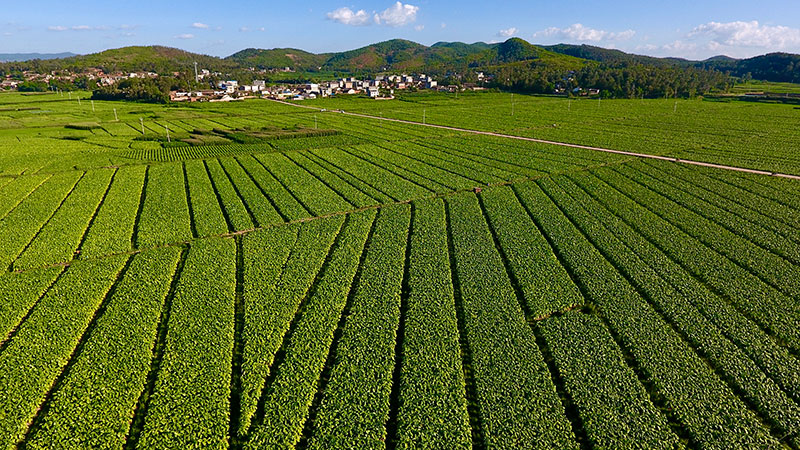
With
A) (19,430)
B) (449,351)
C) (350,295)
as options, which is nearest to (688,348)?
(449,351)

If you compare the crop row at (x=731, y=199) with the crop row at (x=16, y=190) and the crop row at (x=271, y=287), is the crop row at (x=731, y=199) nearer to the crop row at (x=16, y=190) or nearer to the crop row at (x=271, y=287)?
the crop row at (x=271, y=287)

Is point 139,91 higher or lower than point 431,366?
higher

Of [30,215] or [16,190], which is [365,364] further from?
[16,190]

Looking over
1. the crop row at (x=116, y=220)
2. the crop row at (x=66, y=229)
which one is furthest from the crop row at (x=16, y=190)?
the crop row at (x=116, y=220)

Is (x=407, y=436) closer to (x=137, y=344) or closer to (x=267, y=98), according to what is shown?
(x=137, y=344)

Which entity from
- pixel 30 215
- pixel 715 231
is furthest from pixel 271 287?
pixel 715 231

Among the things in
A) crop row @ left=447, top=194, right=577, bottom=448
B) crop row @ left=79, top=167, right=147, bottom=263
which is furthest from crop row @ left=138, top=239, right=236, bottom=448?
crop row @ left=447, top=194, right=577, bottom=448

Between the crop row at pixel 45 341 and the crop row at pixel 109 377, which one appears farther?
the crop row at pixel 45 341

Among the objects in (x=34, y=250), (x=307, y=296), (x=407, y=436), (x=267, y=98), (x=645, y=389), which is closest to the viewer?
(x=407, y=436)
